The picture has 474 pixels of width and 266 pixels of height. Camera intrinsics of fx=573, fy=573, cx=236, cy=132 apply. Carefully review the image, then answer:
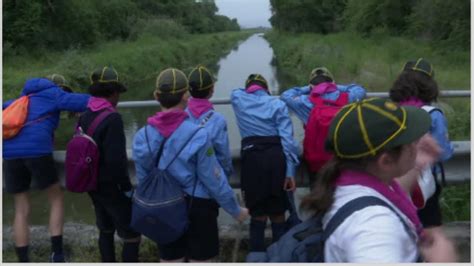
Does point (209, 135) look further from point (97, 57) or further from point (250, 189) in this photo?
point (97, 57)

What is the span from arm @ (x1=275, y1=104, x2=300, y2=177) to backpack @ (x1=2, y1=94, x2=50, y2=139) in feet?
4.67

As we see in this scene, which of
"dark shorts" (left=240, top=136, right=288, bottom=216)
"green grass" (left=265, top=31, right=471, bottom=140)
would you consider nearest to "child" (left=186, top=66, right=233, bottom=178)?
"dark shorts" (left=240, top=136, right=288, bottom=216)

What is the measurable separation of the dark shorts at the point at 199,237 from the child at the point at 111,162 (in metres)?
0.36

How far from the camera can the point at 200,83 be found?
3.34m

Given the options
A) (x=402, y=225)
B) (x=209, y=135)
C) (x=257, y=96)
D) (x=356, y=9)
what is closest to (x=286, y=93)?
(x=257, y=96)

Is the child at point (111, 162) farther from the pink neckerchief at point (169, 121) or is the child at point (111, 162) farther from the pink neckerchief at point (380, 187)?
the pink neckerchief at point (380, 187)

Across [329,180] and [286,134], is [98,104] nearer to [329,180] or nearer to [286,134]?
[286,134]

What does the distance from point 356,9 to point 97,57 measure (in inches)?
830

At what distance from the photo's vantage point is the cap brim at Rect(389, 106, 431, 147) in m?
1.61

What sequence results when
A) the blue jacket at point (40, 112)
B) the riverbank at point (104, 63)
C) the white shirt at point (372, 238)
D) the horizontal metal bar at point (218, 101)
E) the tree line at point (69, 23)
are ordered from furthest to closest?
the tree line at point (69, 23)
the riverbank at point (104, 63)
the horizontal metal bar at point (218, 101)
the blue jacket at point (40, 112)
the white shirt at point (372, 238)

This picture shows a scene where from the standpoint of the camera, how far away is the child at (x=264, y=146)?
350 centimetres

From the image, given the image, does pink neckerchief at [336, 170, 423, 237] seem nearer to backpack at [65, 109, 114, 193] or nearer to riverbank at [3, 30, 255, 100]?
backpack at [65, 109, 114, 193]

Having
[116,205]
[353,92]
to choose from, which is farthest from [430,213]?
[116,205]

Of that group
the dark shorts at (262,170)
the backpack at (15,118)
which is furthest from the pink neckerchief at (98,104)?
the dark shorts at (262,170)
